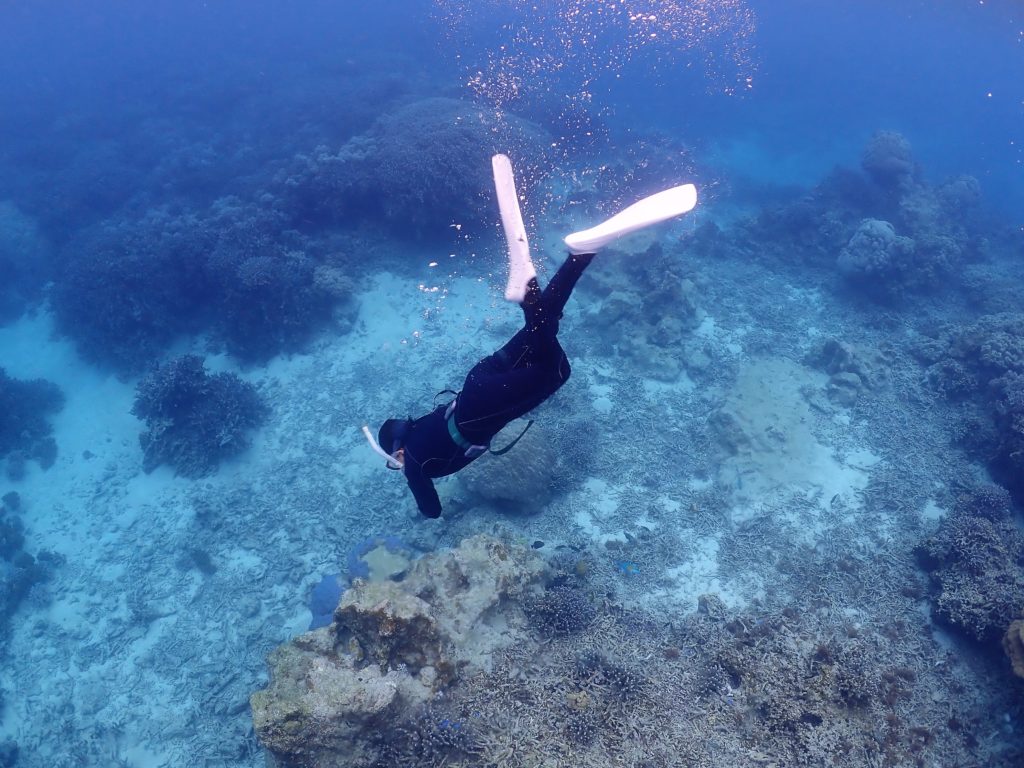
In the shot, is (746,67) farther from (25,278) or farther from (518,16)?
(25,278)

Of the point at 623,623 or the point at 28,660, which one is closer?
the point at 623,623

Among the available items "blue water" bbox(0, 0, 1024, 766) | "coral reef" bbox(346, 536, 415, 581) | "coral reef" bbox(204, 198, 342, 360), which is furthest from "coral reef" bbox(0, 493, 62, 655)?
"coral reef" bbox(346, 536, 415, 581)

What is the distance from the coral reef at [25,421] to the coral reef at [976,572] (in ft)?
52.9

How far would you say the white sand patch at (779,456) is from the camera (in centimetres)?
804

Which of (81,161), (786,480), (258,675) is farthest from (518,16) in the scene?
(258,675)

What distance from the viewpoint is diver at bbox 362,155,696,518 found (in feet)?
11.1

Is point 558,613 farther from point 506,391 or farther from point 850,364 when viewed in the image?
point 850,364

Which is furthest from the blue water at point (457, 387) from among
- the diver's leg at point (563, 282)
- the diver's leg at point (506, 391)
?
the diver's leg at point (563, 282)

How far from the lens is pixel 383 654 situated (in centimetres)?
459

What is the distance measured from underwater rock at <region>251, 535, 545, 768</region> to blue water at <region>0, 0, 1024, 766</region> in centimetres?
86

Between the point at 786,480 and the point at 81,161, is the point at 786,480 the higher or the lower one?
the lower one

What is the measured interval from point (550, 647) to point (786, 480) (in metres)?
5.26

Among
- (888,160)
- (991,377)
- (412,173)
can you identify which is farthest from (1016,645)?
(888,160)

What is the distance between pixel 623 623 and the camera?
5.77m
